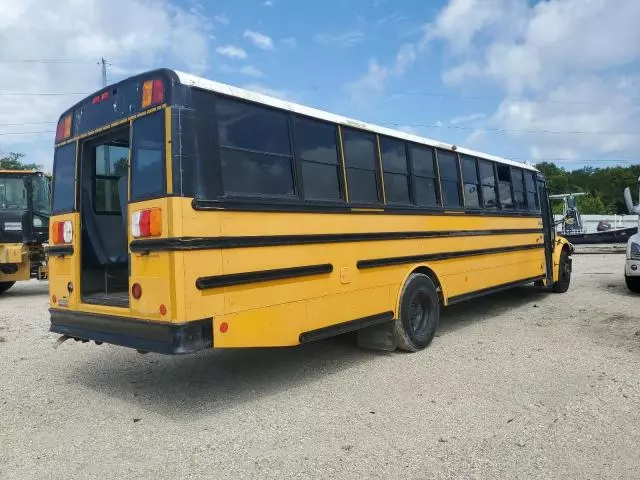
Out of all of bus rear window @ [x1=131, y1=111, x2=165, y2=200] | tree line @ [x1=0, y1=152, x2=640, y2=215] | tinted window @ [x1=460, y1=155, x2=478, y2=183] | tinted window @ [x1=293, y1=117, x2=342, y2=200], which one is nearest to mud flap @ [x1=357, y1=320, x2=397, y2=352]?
tinted window @ [x1=293, y1=117, x2=342, y2=200]

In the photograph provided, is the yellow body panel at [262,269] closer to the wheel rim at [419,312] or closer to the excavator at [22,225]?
the wheel rim at [419,312]

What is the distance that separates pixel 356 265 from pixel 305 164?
3.69 ft

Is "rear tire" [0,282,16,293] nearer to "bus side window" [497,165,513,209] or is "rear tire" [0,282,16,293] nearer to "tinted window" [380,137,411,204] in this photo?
"tinted window" [380,137,411,204]

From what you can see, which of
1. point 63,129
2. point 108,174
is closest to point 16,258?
point 108,174

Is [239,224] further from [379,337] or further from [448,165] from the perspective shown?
[448,165]

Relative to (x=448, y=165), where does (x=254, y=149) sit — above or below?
below

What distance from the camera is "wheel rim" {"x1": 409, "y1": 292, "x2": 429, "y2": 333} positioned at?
6.05m

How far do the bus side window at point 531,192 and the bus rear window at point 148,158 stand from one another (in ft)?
23.1

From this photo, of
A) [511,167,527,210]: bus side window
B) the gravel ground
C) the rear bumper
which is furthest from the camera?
[511,167,527,210]: bus side window

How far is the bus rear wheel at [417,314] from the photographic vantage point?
18.9ft

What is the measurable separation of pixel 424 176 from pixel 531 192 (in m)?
3.87

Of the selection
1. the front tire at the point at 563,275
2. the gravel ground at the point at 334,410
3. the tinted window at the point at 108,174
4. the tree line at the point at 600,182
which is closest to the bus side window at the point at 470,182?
the gravel ground at the point at 334,410

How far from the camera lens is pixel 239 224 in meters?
4.05

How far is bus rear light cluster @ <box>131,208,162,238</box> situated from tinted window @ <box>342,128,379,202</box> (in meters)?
1.98
